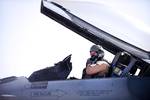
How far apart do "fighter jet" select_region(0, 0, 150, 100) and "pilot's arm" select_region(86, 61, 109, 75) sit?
0.29 ft

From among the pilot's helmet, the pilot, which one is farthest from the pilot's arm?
the pilot's helmet

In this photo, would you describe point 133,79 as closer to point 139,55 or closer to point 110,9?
point 139,55

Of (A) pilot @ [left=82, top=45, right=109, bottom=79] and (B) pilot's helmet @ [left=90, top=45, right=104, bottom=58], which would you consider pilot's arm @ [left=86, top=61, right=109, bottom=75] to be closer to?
(A) pilot @ [left=82, top=45, right=109, bottom=79]

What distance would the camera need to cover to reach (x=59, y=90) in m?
3.75

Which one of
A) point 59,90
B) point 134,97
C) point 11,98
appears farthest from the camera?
Result: point 11,98

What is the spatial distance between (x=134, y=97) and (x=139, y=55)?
1.72ft

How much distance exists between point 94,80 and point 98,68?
1.37 feet

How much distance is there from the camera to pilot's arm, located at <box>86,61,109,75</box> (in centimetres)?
396

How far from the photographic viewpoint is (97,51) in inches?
168

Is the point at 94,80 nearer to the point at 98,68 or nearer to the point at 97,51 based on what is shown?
the point at 98,68

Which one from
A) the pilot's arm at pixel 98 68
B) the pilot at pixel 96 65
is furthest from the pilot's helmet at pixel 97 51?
the pilot's arm at pixel 98 68

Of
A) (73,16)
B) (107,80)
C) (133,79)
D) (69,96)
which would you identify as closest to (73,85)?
(69,96)

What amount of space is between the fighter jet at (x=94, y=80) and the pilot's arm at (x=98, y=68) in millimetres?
89

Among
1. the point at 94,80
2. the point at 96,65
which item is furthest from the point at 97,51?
the point at 94,80
